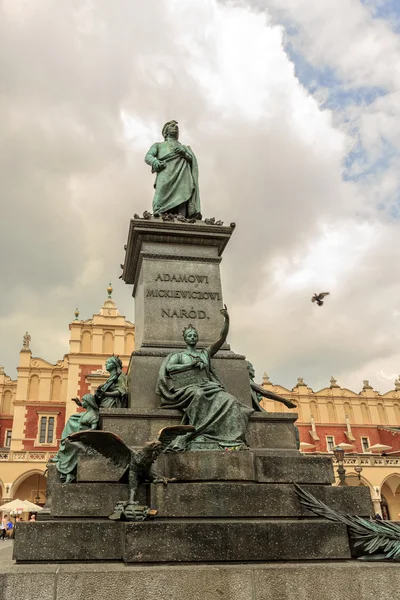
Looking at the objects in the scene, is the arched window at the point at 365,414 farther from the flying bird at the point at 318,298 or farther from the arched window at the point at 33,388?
the flying bird at the point at 318,298

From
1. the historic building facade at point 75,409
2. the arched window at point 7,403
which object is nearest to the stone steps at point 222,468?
the historic building facade at point 75,409

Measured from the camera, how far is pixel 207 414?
18.1ft

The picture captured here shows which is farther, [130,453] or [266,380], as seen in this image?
[266,380]

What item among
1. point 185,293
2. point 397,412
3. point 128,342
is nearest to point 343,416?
point 397,412

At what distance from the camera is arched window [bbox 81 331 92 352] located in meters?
37.9

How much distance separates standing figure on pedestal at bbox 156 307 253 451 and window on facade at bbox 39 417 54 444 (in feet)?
104

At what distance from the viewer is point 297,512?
187 inches

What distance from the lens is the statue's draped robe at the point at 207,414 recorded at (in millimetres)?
5258

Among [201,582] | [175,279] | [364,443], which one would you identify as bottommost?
[201,582]

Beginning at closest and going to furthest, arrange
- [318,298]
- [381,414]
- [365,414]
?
1. [318,298]
2. [365,414]
3. [381,414]

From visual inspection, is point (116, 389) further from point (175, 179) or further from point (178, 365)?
point (175, 179)

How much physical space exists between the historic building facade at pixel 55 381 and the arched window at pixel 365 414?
20.8 meters

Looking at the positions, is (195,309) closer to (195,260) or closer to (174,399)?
(195,260)

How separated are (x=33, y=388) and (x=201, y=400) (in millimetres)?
34865
